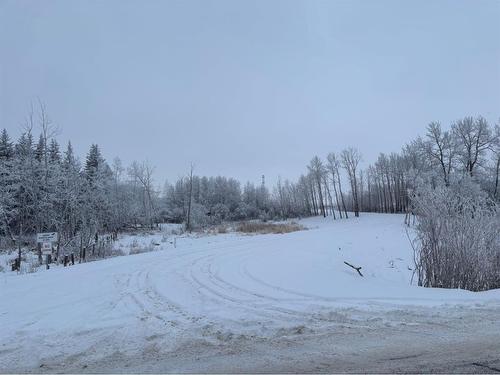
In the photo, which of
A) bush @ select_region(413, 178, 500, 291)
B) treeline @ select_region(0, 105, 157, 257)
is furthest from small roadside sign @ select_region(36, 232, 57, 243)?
bush @ select_region(413, 178, 500, 291)

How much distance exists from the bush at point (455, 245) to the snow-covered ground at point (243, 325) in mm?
978

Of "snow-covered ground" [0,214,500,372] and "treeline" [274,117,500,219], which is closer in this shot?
"snow-covered ground" [0,214,500,372]

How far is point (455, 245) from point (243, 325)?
18.2 ft

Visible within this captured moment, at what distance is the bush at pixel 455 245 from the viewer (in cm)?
827

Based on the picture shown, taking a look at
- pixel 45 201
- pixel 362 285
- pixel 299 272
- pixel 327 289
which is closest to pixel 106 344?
Answer: pixel 327 289

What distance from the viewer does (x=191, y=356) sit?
450 cm

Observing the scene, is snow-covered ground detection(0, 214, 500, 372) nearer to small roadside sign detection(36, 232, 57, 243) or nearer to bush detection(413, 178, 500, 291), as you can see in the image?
bush detection(413, 178, 500, 291)

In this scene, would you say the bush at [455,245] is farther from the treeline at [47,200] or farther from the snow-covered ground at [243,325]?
the treeline at [47,200]

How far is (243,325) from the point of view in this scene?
5633 millimetres

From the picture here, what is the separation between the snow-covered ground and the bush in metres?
0.98

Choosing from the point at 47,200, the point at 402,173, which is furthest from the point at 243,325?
the point at 402,173

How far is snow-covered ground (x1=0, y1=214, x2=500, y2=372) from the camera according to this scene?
429 cm

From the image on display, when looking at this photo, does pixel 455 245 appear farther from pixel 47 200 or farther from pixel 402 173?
pixel 402 173

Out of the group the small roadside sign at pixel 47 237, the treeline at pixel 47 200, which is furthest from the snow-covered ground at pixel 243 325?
the treeline at pixel 47 200
